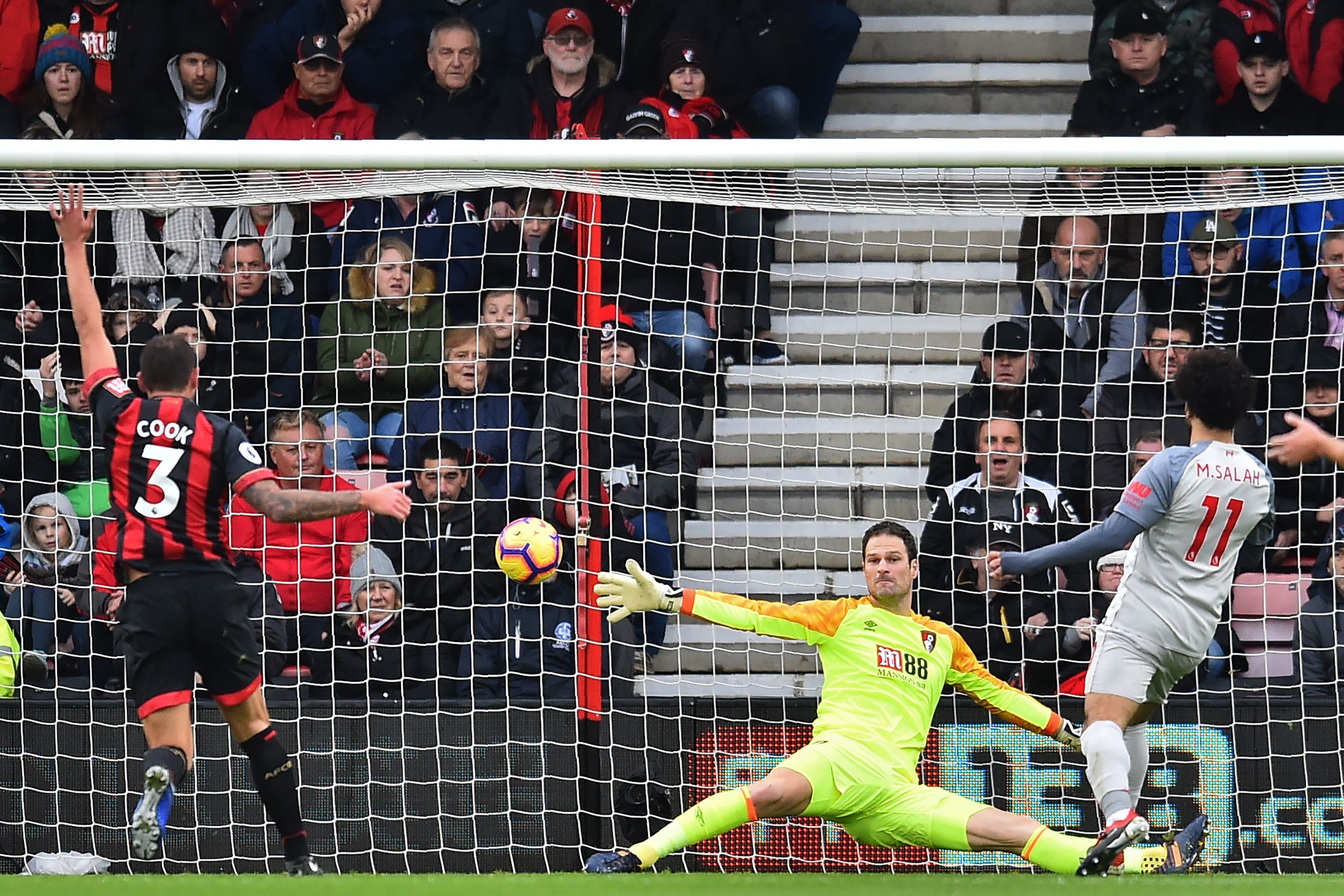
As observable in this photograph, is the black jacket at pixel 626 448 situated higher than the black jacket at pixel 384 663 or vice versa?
the black jacket at pixel 626 448

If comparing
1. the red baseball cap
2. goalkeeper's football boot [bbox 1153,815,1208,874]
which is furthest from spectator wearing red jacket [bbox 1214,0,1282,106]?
goalkeeper's football boot [bbox 1153,815,1208,874]

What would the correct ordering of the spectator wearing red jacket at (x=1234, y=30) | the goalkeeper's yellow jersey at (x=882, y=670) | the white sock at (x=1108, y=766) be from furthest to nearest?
the spectator wearing red jacket at (x=1234, y=30) < the goalkeeper's yellow jersey at (x=882, y=670) < the white sock at (x=1108, y=766)

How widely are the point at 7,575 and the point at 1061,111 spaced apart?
622 cm

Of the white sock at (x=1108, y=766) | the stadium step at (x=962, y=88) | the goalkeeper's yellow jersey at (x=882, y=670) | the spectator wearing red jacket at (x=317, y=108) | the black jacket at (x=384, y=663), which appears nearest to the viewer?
the white sock at (x=1108, y=766)

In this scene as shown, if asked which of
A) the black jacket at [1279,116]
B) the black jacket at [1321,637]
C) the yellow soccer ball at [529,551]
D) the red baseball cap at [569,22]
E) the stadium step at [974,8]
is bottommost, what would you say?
the black jacket at [1321,637]

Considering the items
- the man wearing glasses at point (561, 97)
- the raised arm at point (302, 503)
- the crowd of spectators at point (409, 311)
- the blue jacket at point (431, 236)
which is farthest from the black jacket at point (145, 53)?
the raised arm at point (302, 503)

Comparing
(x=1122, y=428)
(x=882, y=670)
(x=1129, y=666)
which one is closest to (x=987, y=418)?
(x=1122, y=428)

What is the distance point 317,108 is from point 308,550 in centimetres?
272

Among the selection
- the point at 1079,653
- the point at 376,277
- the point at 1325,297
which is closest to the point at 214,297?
the point at 376,277

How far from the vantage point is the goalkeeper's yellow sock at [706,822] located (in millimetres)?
6199

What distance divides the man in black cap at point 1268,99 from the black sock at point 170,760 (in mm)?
6245

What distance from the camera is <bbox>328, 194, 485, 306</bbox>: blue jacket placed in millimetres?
8789

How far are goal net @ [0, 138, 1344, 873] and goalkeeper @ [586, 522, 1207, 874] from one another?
100 cm

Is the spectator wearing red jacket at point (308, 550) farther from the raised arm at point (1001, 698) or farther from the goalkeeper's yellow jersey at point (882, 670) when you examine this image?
the raised arm at point (1001, 698)
